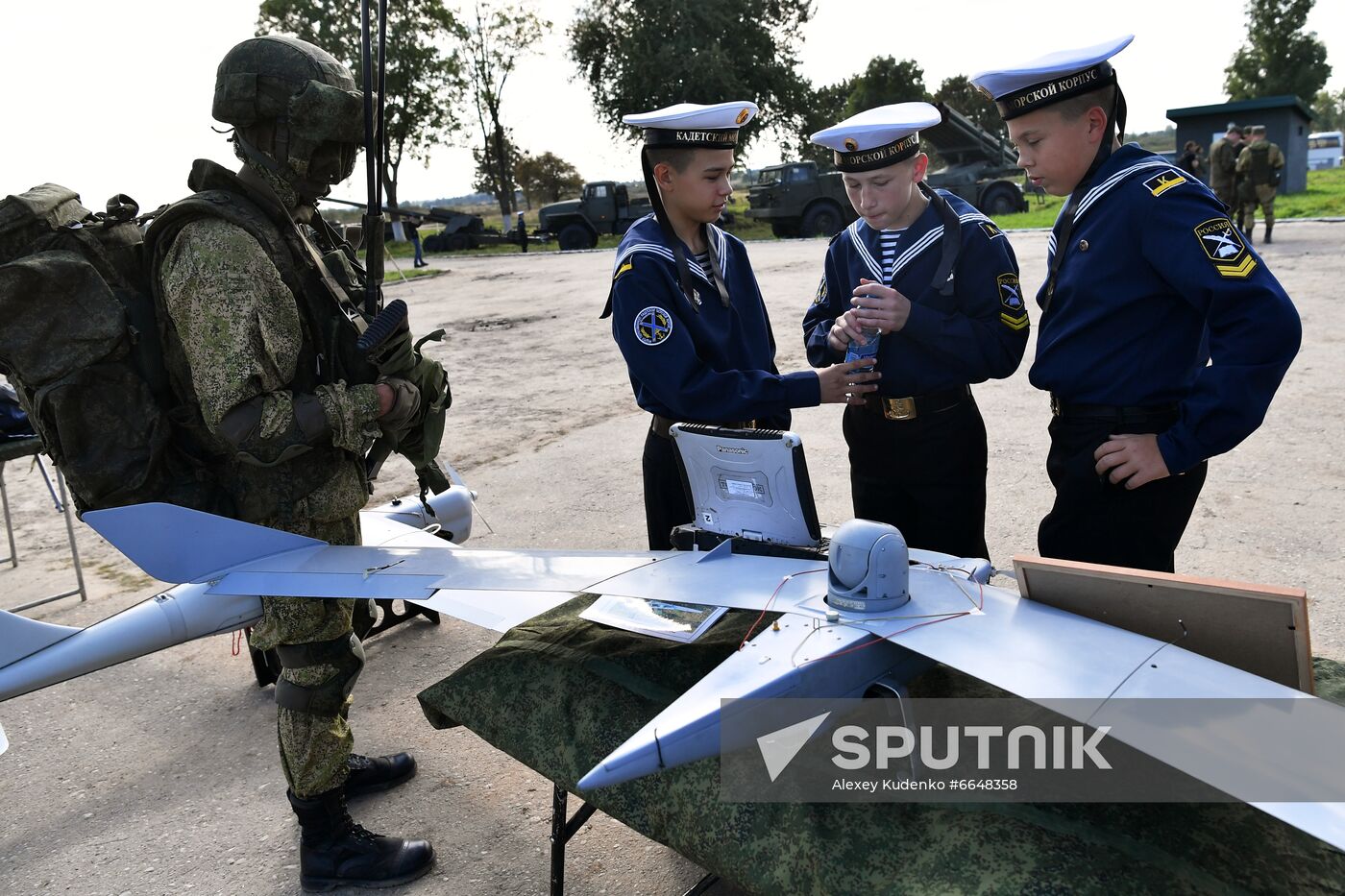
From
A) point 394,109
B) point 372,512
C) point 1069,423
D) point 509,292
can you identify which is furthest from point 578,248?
point 1069,423

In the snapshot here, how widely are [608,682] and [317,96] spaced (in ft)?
5.45

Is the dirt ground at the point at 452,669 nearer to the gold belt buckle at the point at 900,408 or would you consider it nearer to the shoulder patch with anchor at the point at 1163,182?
the gold belt buckle at the point at 900,408

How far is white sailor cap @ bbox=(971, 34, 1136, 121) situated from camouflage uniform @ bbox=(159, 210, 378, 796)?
1808mm

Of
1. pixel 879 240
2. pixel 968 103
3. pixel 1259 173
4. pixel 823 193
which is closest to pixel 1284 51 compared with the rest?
pixel 968 103

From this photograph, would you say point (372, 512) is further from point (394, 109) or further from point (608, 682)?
point (394, 109)

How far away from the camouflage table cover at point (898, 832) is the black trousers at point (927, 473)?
74 cm

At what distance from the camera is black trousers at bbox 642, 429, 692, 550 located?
2.92 m

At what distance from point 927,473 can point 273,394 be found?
1880 mm

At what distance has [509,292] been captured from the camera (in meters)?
15.9

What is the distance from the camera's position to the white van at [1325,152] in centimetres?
4325

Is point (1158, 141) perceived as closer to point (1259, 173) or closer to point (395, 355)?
point (1259, 173)

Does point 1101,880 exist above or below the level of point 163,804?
above
